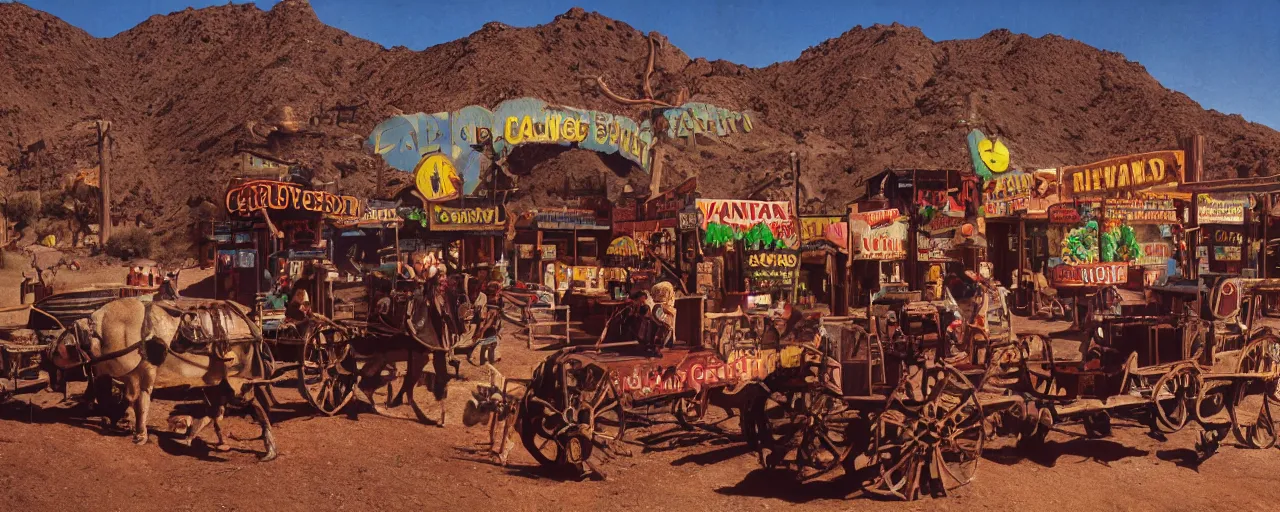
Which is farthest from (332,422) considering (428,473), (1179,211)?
(1179,211)

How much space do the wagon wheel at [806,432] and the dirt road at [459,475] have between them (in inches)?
12.0

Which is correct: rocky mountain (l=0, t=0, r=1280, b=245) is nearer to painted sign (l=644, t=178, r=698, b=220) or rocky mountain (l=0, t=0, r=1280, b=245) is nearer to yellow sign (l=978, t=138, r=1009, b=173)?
yellow sign (l=978, t=138, r=1009, b=173)

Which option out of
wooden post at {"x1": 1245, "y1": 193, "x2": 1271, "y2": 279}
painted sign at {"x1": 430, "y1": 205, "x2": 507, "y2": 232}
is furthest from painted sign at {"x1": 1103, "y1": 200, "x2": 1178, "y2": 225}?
painted sign at {"x1": 430, "y1": 205, "x2": 507, "y2": 232}

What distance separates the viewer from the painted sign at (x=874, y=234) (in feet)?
91.3

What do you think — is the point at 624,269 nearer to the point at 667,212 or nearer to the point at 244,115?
the point at 667,212

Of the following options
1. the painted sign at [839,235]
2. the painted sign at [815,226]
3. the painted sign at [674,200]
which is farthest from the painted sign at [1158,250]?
the painted sign at [674,200]

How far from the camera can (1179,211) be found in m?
31.9

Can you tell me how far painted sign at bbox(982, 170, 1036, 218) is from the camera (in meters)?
29.7

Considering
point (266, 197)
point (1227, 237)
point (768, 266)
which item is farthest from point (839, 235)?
point (1227, 237)

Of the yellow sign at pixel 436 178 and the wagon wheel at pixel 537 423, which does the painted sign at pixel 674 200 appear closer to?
the yellow sign at pixel 436 178

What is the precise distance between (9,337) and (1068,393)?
14.1m

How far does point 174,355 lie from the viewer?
11.3 meters

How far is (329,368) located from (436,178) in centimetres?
1394

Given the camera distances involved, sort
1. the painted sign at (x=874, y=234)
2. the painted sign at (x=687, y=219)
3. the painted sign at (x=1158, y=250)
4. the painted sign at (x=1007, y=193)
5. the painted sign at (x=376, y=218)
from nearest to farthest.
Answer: the painted sign at (x=687, y=219) → the painted sign at (x=874, y=234) → the painted sign at (x=1007, y=193) → the painted sign at (x=376, y=218) → the painted sign at (x=1158, y=250)
